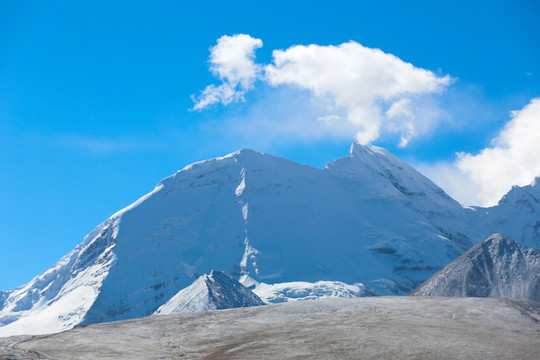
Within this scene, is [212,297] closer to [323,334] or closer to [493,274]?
[493,274]

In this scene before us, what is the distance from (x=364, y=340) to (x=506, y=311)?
761 inches

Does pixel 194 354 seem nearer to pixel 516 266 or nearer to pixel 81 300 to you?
pixel 516 266

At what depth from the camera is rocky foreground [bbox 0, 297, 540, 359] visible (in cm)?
5738

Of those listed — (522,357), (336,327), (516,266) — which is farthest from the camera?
(516,266)

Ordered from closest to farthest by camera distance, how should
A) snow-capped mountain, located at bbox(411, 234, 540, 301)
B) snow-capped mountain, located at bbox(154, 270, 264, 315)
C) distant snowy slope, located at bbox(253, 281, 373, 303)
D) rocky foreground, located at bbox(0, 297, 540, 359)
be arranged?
rocky foreground, located at bbox(0, 297, 540, 359) → snow-capped mountain, located at bbox(411, 234, 540, 301) → snow-capped mountain, located at bbox(154, 270, 264, 315) → distant snowy slope, located at bbox(253, 281, 373, 303)

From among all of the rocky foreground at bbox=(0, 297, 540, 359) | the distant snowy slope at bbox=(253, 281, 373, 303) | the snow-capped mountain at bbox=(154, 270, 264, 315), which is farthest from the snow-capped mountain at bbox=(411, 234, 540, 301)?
the distant snowy slope at bbox=(253, 281, 373, 303)

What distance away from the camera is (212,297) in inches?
4705

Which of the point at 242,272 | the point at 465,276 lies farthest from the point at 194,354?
the point at 242,272

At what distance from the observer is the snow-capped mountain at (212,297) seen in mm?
119000

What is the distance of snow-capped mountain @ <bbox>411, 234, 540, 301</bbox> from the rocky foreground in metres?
40.5

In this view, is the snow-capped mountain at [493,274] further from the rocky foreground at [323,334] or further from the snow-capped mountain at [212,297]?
the rocky foreground at [323,334]

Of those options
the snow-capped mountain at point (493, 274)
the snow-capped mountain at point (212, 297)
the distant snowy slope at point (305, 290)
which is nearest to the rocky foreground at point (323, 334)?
the snow-capped mountain at point (493, 274)

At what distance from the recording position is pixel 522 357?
185 feet

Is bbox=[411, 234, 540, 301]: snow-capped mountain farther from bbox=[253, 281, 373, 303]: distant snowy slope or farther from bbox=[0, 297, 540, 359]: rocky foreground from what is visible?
bbox=[253, 281, 373, 303]: distant snowy slope
